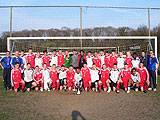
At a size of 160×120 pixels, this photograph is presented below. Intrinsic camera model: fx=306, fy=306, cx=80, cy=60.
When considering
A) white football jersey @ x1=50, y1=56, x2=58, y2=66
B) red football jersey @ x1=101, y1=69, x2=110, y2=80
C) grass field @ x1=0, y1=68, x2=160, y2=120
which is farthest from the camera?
white football jersey @ x1=50, y1=56, x2=58, y2=66

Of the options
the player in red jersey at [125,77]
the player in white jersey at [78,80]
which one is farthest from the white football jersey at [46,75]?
the player in red jersey at [125,77]

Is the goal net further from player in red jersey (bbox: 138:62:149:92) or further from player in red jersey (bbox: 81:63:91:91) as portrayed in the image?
player in red jersey (bbox: 81:63:91:91)

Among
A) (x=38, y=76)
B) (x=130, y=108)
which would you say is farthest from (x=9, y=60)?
(x=130, y=108)

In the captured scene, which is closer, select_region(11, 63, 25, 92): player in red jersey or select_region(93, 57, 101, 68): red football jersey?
select_region(11, 63, 25, 92): player in red jersey

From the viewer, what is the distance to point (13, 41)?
16.1 metres

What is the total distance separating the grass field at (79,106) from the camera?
8.00m

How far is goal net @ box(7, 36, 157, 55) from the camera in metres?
16.2

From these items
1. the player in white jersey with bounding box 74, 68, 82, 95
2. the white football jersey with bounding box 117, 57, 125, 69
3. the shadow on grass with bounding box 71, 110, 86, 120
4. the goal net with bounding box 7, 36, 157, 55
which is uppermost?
the goal net with bounding box 7, 36, 157, 55

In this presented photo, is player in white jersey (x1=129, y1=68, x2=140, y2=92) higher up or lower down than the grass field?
higher up

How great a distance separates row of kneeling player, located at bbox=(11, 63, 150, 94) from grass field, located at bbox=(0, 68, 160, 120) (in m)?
0.58

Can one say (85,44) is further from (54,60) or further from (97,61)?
(54,60)

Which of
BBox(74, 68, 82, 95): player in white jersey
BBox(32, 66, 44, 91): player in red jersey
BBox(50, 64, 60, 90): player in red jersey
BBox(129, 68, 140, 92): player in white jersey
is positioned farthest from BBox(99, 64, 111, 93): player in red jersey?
BBox(32, 66, 44, 91): player in red jersey

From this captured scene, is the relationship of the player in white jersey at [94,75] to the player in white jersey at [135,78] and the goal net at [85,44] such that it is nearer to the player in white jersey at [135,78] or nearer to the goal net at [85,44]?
the player in white jersey at [135,78]

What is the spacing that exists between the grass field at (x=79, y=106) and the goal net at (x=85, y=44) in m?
4.09
